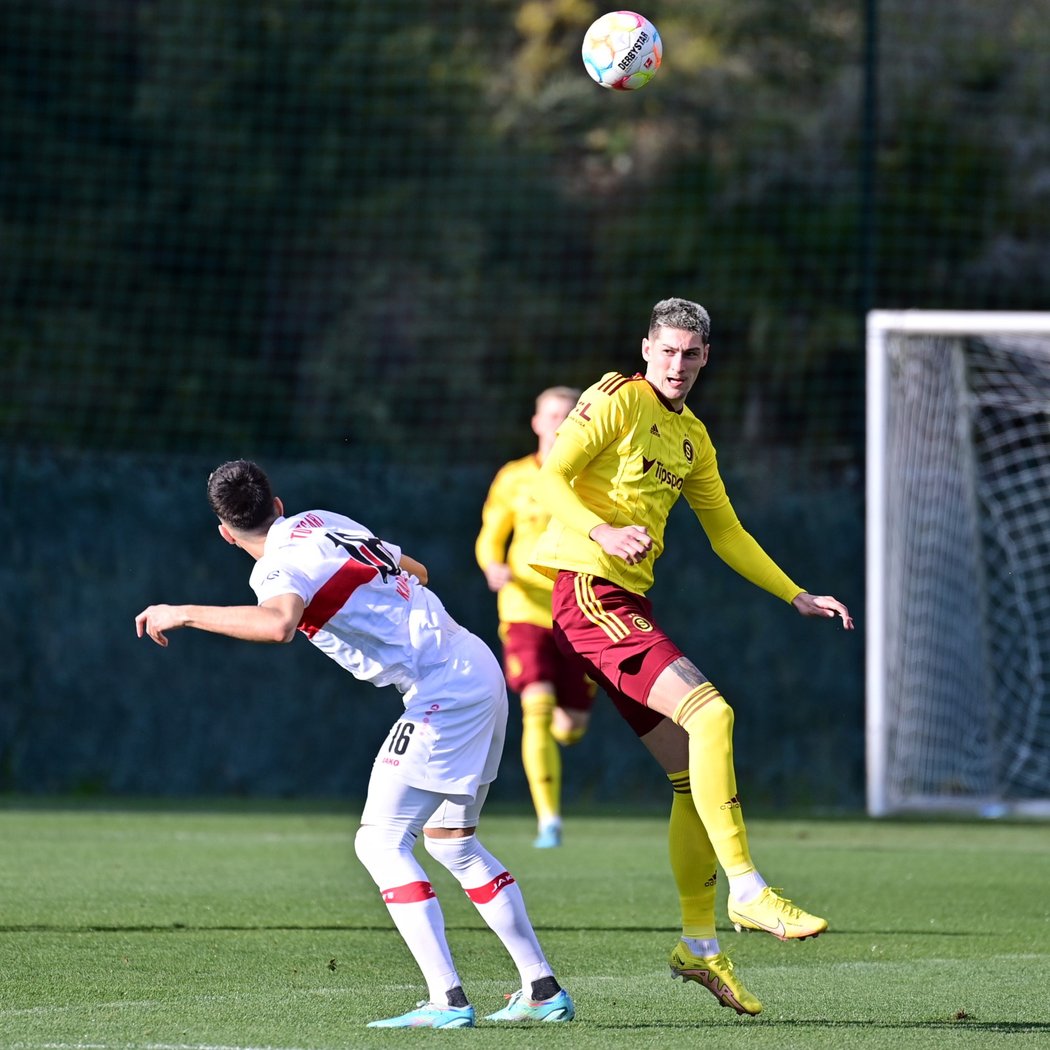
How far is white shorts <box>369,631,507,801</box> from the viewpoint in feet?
18.3

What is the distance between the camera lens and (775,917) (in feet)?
18.2

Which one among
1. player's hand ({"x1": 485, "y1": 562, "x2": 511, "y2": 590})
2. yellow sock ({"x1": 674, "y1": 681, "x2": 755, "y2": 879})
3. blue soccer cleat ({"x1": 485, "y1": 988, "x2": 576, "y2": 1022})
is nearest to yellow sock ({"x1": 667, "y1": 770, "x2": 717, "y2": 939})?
yellow sock ({"x1": 674, "y1": 681, "x2": 755, "y2": 879})

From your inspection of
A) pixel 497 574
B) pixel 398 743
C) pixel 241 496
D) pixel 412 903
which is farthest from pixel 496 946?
pixel 497 574

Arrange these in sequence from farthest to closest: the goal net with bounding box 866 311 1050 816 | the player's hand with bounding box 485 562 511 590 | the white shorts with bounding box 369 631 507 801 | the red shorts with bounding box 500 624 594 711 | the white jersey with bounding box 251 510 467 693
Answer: the goal net with bounding box 866 311 1050 816
the red shorts with bounding box 500 624 594 711
the player's hand with bounding box 485 562 511 590
the white shorts with bounding box 369 631 507 801
the white jersey with bounding box 251 510 467 693

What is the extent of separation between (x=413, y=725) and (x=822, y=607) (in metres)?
1.58

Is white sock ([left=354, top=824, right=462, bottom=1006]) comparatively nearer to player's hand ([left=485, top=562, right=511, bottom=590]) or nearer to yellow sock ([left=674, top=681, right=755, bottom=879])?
yellow sock ([left=674, top=681, right=755, bottom=879])

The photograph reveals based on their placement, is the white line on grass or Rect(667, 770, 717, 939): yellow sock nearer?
the white line on grass

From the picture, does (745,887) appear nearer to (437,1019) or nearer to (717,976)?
(717,976)

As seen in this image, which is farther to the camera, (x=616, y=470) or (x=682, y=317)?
(x=616, y=470)

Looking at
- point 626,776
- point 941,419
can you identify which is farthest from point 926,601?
point 626,776

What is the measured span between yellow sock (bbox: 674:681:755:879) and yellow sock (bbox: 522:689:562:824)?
4.85 metres

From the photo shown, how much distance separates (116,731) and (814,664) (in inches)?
217

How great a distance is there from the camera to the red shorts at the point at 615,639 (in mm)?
6086

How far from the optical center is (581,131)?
23.2 metres
